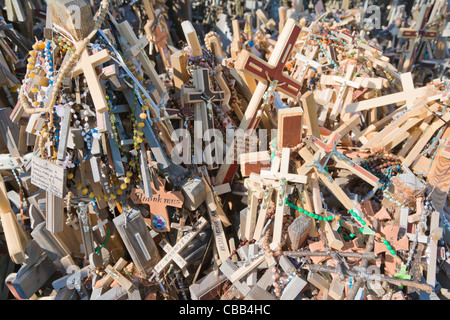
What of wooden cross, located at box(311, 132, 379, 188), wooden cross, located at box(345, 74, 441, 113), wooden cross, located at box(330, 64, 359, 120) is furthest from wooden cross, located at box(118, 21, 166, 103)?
wooden cross, located at box(330, 64, 359, 120)

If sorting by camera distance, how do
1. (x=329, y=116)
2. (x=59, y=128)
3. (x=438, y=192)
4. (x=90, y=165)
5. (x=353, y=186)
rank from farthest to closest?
(x=329, y=116) < (x=353, y=186) < (x=438, y=192) < (x=90, y=165) < (x=59, y=128)

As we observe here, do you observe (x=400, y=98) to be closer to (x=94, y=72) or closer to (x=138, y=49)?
(x=138, y=49)

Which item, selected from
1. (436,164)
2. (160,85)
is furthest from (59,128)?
(436,164)

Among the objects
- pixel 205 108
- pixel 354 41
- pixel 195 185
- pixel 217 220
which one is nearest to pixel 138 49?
pixel 205 108

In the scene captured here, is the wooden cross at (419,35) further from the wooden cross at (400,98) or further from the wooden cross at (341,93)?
the wooden cross at (400,98)

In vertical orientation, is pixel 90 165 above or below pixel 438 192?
above

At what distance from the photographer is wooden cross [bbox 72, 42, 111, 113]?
99.3 inches

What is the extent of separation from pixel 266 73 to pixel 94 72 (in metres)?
1.66

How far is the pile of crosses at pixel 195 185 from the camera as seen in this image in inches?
111

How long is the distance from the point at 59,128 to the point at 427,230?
3.53m

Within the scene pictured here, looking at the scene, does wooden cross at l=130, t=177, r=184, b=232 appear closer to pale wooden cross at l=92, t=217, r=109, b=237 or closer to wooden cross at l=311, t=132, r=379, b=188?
pale wooden cross at l=92, t=217, r=109, b=237

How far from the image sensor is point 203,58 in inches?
153

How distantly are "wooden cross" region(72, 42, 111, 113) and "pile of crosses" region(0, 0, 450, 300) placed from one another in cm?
1

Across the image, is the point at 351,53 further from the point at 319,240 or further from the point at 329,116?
the point at 319,240
